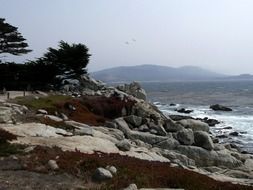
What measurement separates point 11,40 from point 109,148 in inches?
1516

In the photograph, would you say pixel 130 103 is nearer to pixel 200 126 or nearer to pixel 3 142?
pixel 200 126

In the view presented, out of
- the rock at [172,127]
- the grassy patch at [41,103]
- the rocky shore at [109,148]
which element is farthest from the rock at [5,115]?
the rock at [172,127]

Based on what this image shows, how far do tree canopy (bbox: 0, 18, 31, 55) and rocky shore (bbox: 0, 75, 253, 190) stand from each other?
15.1 m

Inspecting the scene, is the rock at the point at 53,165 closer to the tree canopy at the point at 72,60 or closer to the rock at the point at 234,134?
the rock at the point at 234,134

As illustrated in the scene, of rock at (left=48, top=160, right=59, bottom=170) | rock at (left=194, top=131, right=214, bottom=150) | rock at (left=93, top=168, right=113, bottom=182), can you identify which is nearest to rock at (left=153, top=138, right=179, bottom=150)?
rock at (left=194, top=131, right=214, bottom=150)

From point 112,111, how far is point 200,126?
7920 millimetres

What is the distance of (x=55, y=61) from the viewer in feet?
191

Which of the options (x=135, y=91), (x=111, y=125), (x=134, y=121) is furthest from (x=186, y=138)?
(x=135, y=91)

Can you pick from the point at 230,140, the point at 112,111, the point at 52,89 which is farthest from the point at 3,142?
the point at 52,89

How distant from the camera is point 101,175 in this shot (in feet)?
44.7

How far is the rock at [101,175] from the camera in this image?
13.6 metres

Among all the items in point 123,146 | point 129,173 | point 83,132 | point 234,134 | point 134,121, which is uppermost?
point 129,173

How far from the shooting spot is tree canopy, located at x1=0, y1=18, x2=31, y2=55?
55406mm

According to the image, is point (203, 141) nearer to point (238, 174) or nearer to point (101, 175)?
point (238, 174)
